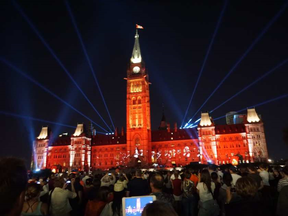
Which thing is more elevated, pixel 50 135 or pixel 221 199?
pixel 50 135

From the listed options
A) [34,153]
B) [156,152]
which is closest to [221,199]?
[156,152]

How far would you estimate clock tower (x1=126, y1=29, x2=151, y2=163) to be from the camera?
8544cm

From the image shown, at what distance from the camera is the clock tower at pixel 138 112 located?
8544 centimetres

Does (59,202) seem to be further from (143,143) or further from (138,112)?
(138,112)

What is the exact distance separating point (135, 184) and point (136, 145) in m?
78.9

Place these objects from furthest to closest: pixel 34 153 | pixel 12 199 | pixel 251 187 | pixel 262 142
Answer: pixel 34 153 → pixel 262 142 → pixel 251 187 → pixel 12 199

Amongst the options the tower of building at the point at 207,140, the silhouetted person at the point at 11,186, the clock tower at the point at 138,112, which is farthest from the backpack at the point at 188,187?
the tower of building at the point at 207,140

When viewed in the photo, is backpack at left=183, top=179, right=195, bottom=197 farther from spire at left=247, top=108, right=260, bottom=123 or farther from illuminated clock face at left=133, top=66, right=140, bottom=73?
illuminated clock face at left=133, top=66, right=140, bottom=73

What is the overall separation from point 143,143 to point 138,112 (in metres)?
13.3

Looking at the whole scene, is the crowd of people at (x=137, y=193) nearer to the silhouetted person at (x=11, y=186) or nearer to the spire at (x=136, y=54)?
the silhouetted person at (x=11, y=186)

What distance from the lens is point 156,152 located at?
9200cm

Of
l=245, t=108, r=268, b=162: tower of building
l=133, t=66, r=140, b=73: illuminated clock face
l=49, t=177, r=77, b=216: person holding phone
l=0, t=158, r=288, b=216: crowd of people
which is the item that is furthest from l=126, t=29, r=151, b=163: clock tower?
l=49, t=177, r=77, b=216: person holding phone

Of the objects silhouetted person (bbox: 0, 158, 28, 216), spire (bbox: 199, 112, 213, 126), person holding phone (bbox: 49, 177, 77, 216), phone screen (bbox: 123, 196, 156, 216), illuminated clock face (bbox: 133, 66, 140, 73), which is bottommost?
person holding phone (bbox: 49, 177, 77, 216)

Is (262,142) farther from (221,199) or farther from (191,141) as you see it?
(221,199)
